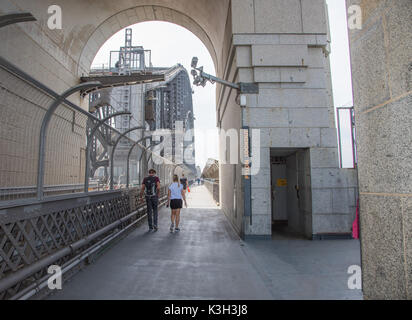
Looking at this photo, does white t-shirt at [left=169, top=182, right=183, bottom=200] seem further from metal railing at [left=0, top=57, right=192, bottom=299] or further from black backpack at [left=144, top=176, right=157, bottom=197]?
metal railing at [left=0, top=57, right=192, bottom=299]

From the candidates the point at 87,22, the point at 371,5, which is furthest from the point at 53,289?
the point at 87,22

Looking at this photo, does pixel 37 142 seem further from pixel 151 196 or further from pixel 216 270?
pixel 151 196

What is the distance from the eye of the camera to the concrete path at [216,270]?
Answer: 3260 mm

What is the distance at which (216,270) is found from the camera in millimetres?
4133

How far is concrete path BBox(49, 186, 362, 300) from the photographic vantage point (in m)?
3.26
